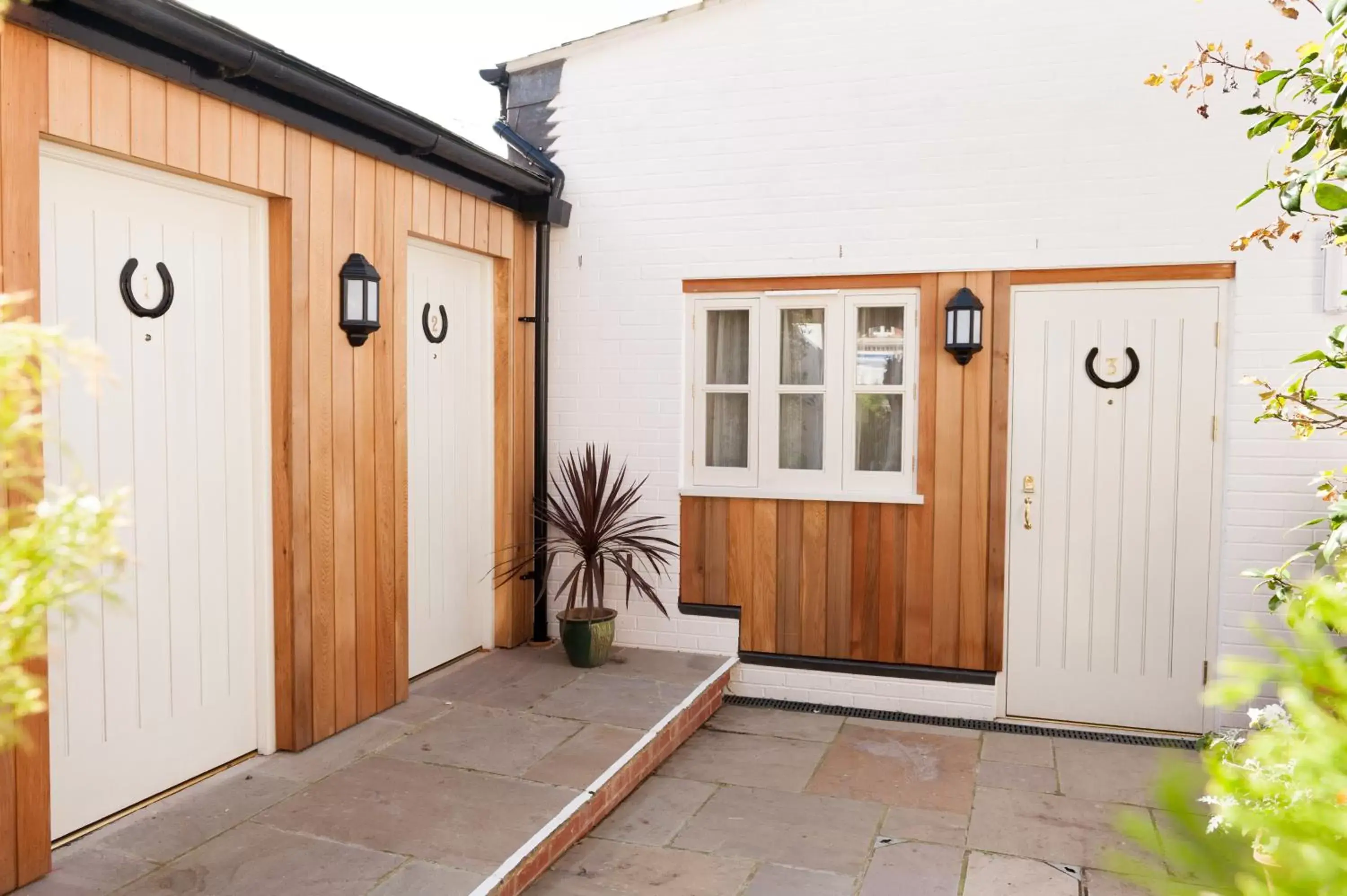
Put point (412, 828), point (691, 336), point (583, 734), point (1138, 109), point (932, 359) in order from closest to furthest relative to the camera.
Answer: point (412, 828) < point (583, 734) < point (1138, 109) < point (932, 359) < point (691, 336)

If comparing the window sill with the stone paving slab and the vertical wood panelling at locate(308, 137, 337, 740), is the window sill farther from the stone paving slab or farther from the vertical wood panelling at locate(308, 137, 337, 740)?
the vertical wood panelling at locate(308, 137, 337, 740)

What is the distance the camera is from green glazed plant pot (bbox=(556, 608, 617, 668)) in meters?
4.70

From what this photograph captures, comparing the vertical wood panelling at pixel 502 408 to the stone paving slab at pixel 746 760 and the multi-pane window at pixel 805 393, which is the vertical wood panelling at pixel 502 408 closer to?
the multi-pane window at pixel 805 393

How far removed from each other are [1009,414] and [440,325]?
269 centimetres

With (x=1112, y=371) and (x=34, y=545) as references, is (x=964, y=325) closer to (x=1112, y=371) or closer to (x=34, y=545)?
(x=1112, y=371)

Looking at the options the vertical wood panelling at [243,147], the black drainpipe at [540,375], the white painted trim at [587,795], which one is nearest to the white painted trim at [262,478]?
the vertical wood panelling at [243,147]

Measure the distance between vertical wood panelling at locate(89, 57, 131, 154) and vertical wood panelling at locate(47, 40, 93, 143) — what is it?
0.06ft

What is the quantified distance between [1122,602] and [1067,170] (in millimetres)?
1965

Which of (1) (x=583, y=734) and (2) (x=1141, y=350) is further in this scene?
(2) (x=1141, y=350)

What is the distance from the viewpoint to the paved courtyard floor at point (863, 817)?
10.2 feet

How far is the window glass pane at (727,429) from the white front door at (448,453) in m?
1.13

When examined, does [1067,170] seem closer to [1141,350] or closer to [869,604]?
[1141,350]

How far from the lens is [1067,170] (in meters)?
4.36

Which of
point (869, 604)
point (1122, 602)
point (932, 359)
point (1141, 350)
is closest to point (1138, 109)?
point (1141, 350)
